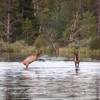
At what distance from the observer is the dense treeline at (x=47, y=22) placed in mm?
76750

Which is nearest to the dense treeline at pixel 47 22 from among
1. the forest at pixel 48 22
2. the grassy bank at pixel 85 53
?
the forest at pixel 48 22

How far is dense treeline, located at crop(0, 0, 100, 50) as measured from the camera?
76.8 meters

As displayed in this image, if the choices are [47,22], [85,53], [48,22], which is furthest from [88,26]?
[85,53]

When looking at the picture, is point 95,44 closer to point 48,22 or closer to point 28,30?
point 28,30

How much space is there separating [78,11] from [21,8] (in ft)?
28.7

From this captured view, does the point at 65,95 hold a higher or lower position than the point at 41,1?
higher

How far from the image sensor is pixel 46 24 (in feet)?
279

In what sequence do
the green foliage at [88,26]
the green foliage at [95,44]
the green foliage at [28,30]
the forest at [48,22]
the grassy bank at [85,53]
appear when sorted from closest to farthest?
1. the grassy bank at [85,53]
2. the green foliage at [95,44]
3. the green foliage at [88,26]
4. the forest at [48,22]
5. the green foliage at [28,30]

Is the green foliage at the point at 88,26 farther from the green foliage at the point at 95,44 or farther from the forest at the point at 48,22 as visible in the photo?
the green foliage at the point at 95,44

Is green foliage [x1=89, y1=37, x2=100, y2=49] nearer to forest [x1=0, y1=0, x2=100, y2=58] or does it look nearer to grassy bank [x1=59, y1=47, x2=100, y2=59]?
grassy bank [x1=59, y1=47, x2=100, y2=59]

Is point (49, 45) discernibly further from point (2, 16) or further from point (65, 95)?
point (65, 95)

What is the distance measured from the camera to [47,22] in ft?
281

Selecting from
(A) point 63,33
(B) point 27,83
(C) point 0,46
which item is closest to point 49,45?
Result: (C) point 0,46

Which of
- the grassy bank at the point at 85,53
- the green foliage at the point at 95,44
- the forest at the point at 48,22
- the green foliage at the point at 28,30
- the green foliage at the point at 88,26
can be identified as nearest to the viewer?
the grassy bank at the point at 85,53
